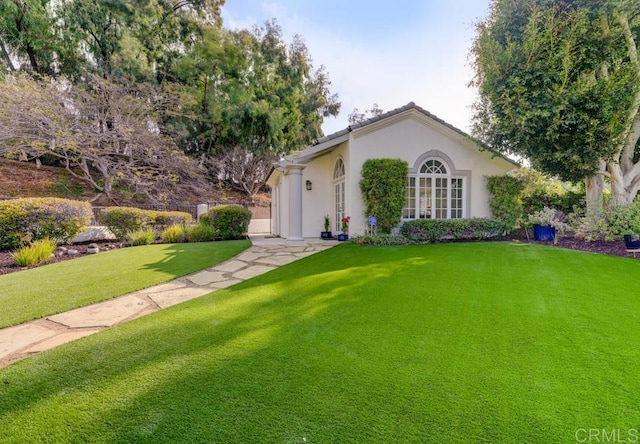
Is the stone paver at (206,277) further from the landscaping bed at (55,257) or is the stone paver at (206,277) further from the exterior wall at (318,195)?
the exterior wall at (318,195)

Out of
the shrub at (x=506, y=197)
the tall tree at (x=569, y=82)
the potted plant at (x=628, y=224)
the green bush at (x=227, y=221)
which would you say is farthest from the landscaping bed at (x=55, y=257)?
the potted plant at (x=628, y=224)

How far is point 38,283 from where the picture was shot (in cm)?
514

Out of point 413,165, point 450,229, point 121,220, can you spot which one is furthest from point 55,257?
point 450,229

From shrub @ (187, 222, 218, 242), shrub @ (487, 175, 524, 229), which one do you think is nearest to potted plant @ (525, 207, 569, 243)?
shrub @ (487, 175, 524, 229)

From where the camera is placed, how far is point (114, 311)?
3.87 meters

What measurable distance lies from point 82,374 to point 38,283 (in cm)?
412

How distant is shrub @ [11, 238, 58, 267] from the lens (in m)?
6.81

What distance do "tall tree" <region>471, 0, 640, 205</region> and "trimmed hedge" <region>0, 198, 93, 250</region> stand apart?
45.5 ft

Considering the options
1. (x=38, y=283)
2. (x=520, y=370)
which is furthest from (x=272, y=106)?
(x=520, y=370)

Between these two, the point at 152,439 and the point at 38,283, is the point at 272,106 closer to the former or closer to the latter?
the point at 38,283

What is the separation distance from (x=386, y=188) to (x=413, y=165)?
1815mm

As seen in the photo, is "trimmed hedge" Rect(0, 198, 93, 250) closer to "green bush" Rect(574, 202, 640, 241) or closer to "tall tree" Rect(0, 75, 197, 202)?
"tall tree" Rect(0, 75, 197, 202)

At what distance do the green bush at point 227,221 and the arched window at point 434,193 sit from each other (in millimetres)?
6916

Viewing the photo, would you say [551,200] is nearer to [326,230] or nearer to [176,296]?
[326,230]
